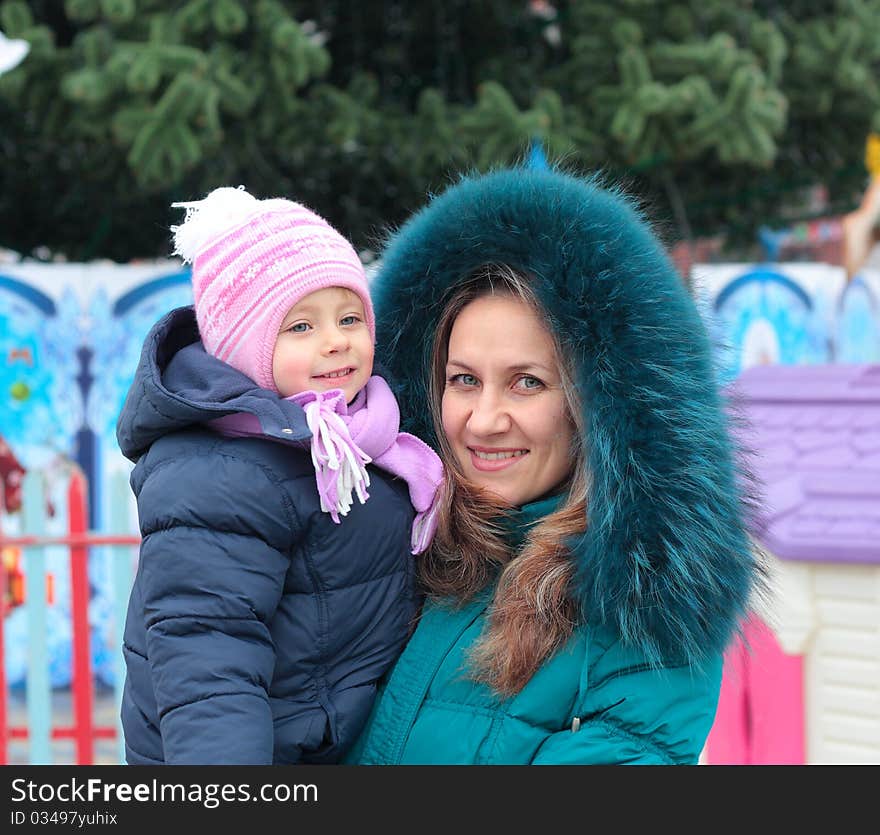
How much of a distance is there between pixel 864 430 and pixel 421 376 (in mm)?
1762

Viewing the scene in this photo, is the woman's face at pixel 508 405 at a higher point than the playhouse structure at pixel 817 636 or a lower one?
higher

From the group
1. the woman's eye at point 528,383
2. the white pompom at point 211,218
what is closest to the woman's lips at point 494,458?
the woman's eye at point 528,383

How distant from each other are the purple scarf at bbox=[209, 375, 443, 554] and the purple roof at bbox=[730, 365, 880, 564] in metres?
0.95

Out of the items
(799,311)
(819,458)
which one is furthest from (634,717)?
(799,311)

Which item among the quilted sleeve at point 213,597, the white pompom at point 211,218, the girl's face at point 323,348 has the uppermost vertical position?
the white pompom at point 211,218

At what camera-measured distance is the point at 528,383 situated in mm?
1931

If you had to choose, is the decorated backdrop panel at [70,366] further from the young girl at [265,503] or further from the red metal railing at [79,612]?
the young girl at [265,503]

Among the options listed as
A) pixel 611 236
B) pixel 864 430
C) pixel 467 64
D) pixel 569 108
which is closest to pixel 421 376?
pixel 611 236

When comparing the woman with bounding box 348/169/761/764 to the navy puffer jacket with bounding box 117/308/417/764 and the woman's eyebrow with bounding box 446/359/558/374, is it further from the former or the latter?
the navy puffer jacket with bounding box 117/308/417/764

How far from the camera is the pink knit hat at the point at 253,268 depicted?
1.87 metres

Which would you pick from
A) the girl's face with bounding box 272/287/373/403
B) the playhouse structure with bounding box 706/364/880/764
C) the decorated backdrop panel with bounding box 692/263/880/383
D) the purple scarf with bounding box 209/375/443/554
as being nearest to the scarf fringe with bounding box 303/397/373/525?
the purple scarf with bounding box 209/375/443/554

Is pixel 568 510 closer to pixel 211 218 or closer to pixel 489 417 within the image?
pixel 489 417

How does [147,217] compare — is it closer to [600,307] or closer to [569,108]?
[569,108]

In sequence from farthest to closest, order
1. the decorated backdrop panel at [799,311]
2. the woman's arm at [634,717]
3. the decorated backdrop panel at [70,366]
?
the decorated backdrop panel at [799,311]
the decorated backdrop panel at [70,366]
the woman's arm at [634,717]
